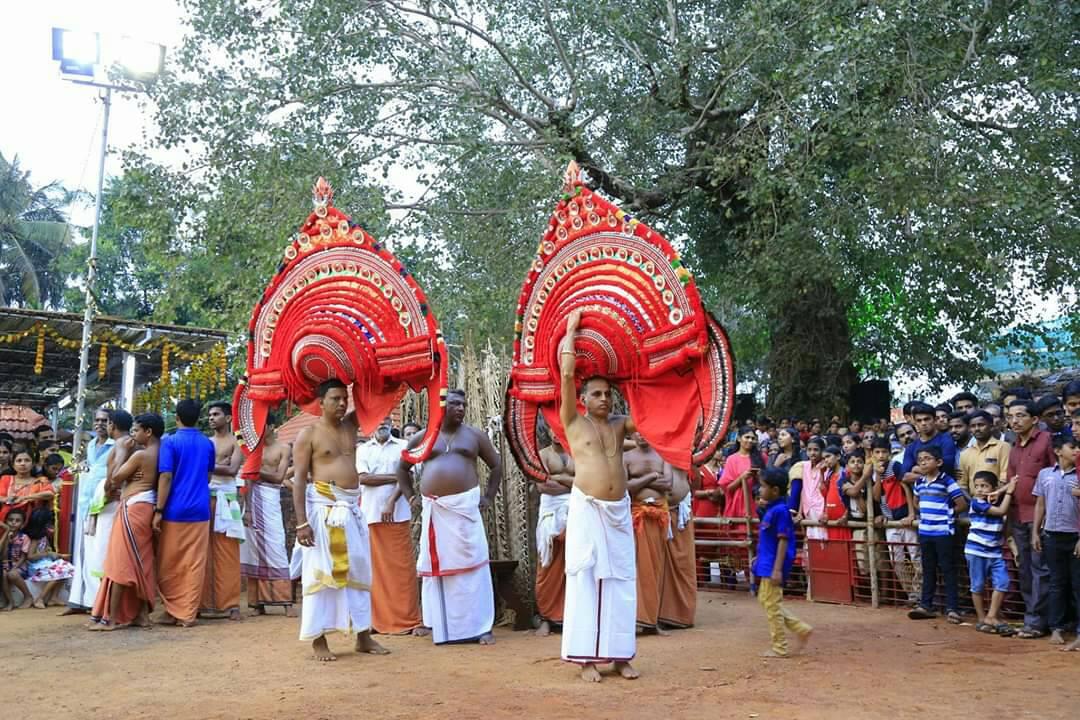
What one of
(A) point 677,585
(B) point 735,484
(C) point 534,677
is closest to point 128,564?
(C) point 534,677

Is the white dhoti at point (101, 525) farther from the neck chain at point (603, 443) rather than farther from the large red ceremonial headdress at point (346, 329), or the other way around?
the neck chain at point (603, 443)

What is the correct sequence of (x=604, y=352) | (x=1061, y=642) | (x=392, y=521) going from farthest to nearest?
1. (x=392, y=521)
2. (x=1061, y=642)
3. (x=604, y=352)

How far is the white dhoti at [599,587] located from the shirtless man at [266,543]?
441cm

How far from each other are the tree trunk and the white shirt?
9.39 m

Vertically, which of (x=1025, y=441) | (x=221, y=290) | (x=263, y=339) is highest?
(x=221, y=290)

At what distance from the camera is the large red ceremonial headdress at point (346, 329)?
6.75 m

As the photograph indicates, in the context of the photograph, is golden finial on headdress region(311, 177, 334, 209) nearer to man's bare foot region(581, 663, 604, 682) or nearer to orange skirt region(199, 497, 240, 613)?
orange skirt region(199, 497, 240, 613)

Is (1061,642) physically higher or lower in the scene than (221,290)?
lower

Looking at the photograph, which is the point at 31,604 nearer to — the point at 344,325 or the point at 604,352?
the point at 344,325

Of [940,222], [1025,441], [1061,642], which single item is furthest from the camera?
[940,222]

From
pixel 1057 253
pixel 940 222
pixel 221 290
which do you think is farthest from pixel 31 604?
pixel 1057 253

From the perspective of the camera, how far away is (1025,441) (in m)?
7.23

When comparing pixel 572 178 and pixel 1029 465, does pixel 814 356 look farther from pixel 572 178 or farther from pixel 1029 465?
pixel 572 178

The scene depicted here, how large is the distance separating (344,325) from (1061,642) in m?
5.06
